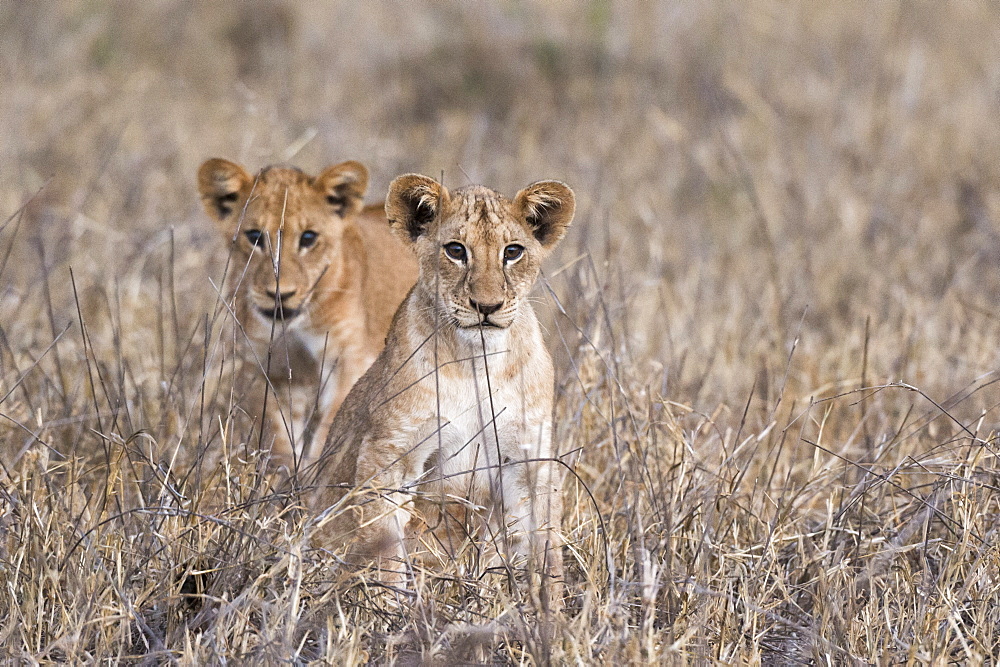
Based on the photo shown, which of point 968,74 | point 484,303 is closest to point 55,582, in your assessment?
point 484,303

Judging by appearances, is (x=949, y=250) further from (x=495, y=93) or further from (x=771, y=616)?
(x=771, y=616)

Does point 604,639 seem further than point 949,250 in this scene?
No

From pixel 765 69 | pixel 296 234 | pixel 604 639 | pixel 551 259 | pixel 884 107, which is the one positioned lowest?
pixel 604 639

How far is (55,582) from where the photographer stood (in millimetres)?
3250

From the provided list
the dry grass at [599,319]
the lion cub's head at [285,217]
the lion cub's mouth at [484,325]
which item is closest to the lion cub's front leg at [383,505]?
the dry grass at [599,319]

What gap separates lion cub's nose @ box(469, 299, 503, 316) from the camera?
3533 millimetres

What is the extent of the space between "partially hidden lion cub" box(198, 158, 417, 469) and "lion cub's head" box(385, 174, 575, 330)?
109 centimetres

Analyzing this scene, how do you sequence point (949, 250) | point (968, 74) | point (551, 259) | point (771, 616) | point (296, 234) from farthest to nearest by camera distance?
point (968, 74) → point (949, 250) → point (551, 259) → point (296, 234) → point (771, 616)

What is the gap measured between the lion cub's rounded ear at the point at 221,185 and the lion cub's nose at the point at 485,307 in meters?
1.71

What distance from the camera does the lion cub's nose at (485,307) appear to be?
3533 mm

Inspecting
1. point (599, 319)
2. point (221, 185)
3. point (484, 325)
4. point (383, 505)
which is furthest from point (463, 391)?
point (221, 185)

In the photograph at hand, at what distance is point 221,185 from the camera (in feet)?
16.3

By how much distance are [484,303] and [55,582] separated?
132 cm

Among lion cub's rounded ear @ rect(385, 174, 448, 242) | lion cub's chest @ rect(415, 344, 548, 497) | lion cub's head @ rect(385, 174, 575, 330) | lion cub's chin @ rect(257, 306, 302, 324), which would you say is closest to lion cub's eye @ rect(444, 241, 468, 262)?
lion cub's head @ rect(385, 174, 575, 330)
